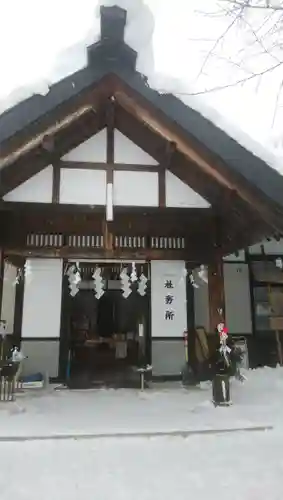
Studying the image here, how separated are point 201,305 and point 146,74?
15.9ft

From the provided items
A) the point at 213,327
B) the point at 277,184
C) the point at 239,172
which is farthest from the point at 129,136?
the point at 213,327

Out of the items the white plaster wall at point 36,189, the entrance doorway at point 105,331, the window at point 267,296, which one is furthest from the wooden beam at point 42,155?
the window at point 267,296

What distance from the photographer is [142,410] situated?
585 centimetres

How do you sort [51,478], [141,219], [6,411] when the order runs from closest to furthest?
[51,478]
[6,411]
[141,219]

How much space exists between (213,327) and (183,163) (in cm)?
294

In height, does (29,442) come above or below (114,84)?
below

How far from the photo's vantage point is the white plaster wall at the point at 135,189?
7.15 meters

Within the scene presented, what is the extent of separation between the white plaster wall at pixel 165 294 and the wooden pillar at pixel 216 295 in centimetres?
110

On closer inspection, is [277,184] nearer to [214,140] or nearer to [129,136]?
[214,140]

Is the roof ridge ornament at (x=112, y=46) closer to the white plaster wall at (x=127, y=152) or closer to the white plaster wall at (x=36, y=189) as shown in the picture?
the white plaster wall at (x=127, y=152)

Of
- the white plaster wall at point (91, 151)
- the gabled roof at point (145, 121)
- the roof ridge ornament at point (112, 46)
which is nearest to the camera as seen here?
the gabled roof at point (145, 121)

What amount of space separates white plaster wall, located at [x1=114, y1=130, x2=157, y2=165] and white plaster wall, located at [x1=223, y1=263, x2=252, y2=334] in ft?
12.1

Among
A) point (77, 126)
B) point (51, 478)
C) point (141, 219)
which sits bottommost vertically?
point (51, 478)

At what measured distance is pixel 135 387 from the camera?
314 inches
